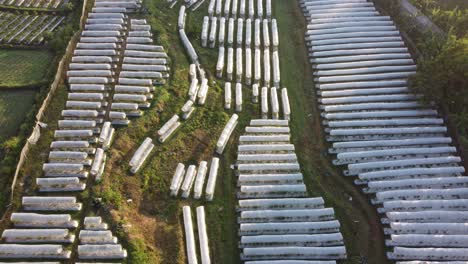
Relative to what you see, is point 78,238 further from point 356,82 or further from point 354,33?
point 354,33

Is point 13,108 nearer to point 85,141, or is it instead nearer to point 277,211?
point 85,141

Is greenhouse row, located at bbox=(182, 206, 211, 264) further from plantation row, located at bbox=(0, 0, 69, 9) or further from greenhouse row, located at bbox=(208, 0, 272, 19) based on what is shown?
plantation row, located at bbox=(0, 0, 69, 9)

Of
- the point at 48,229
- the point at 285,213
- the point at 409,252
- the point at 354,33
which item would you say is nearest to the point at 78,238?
the point at 48,229

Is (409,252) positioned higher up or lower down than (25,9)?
lower down

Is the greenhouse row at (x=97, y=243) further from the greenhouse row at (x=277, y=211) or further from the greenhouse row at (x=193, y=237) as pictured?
the greenhouse row at (x=277, y=211)

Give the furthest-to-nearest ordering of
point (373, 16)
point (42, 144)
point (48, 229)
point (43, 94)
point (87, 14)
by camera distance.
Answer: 1. point (373, 16)
2. point (87, 14)
3. point (43, 94)
4. point (42, 144)
5. point (48, 229)

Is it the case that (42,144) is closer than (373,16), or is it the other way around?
(42,144)
